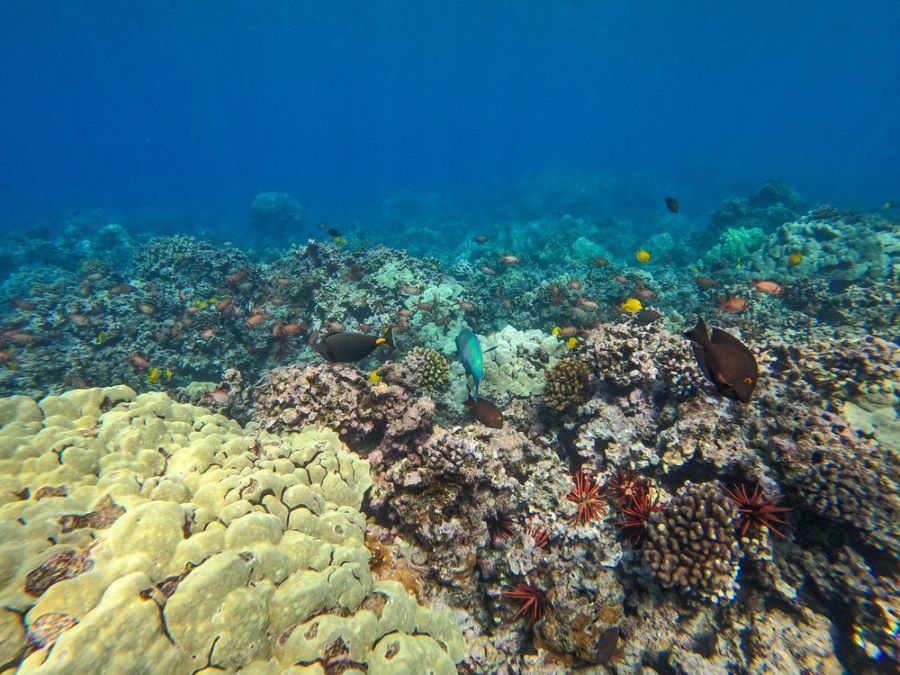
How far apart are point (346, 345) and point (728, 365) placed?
12.9 ft

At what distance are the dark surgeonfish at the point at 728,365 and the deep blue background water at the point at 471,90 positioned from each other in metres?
42.4

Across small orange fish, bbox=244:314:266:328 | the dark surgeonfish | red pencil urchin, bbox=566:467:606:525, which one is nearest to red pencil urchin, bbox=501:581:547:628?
red pencil urchin, bbox=566:467:606:525

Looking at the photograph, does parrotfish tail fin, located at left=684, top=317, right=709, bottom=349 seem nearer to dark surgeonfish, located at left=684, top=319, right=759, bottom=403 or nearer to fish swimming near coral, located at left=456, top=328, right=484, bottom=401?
dark surgeonfish, located at left=684, top=319, right=759, bottom=403

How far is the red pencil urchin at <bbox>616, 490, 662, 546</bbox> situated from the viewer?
141 inches

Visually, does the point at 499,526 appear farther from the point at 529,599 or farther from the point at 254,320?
the point at 254,320

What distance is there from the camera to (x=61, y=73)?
292 ft

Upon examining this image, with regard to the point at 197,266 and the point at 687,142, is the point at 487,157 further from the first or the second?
the point at 197,266

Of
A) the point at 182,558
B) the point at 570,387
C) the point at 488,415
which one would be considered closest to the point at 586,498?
the point at 488,415

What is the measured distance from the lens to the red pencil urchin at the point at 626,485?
3799mm

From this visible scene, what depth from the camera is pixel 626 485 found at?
4.00 meters

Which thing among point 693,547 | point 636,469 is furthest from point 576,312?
point 693,547

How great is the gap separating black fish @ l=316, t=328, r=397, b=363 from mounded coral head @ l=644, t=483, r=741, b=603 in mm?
3561

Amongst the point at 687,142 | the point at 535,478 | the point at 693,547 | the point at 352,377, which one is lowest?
the point at 693,547

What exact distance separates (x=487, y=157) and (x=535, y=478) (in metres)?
106
